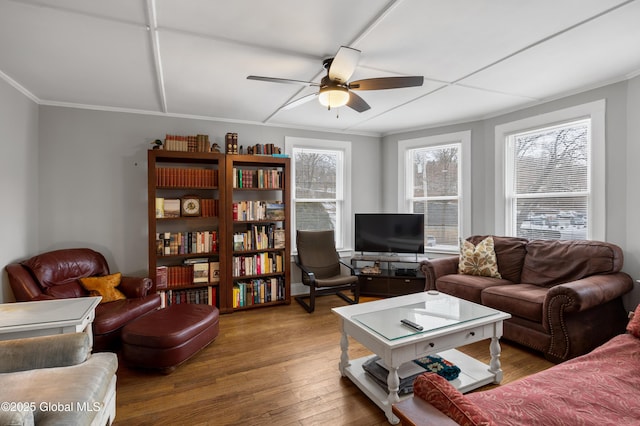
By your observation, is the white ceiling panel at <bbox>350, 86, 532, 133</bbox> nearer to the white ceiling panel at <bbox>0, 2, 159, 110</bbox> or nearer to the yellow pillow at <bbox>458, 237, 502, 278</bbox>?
the yellow pillow at <bbox>458, 237, 502, 278</bbox>

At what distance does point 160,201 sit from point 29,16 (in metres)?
2.01

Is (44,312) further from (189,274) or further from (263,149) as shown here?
(263,149)

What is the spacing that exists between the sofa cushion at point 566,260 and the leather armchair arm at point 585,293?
162 mm

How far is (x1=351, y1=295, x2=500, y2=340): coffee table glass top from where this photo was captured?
1.99 meters

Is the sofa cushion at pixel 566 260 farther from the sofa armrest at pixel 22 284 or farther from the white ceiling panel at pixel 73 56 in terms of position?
the sofa armrest at pixel 22 284

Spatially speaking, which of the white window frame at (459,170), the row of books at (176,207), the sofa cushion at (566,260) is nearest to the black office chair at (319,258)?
the row of books at (176,207)

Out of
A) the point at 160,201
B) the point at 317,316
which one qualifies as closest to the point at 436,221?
the point at 317,316

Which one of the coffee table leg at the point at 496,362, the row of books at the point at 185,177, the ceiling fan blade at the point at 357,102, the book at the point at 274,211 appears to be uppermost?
the ceiling fan blade at the point at 357,102

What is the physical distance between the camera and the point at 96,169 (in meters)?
3.51

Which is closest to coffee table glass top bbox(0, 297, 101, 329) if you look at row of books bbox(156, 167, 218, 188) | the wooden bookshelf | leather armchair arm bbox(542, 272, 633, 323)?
the wooden bookshelf

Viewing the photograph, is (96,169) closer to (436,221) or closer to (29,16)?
(29,16)

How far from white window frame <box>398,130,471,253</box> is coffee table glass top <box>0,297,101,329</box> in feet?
13.7

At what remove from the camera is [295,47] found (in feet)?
7.22

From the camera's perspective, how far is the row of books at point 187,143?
11.6 ft
